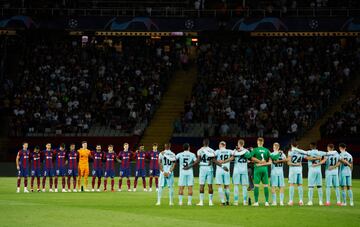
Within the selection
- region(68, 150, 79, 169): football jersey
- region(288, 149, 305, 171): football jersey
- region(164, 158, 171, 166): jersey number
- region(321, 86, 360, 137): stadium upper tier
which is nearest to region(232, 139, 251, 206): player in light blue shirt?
region(288, 149, 305, 171): football jersey

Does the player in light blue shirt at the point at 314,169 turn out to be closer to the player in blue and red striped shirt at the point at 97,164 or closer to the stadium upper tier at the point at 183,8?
the player in blue and red striped shirt at the point at 97,164

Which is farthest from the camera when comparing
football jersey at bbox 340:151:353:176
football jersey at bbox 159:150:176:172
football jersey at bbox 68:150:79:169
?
football jersey at bbox 68:150:79:169

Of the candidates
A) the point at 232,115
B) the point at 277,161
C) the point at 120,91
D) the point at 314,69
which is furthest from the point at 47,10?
the point at 277,161

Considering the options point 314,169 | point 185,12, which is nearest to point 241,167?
point 314,169

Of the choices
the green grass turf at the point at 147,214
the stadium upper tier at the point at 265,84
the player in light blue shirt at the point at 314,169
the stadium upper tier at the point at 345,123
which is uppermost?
the stadium upper tier at the point at 265,84

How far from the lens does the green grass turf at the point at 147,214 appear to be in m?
25.5

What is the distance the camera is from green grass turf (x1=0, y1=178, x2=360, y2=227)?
25.5m

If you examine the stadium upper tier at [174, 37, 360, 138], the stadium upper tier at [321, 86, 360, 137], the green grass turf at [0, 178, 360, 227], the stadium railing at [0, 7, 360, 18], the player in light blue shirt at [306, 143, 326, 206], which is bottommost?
the green grass turf at [0, 178, 360, 227]

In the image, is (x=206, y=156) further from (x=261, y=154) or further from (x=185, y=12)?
(x=185, y=12)

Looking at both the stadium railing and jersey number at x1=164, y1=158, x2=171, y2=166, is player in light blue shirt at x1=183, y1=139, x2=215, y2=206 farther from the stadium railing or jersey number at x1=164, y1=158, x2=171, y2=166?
the stadium railing

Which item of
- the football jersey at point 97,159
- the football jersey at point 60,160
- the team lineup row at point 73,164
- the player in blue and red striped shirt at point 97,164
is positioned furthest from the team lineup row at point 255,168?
the football jersey at point 60,160

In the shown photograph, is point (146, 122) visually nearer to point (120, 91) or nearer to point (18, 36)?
point (120, 91)

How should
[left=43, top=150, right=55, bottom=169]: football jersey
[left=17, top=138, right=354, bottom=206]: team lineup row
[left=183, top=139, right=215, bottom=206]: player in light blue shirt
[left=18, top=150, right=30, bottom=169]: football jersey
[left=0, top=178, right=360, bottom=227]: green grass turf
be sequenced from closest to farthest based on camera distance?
[left=0, top=178, right=360, bottom=227]: green grass turf
[left=17, top=138, right=354, bottom=206]: team lineup row
[left=183, top=139, right=215, bottom=206]: player in light blue shirt
[left=18, top=150, right=30, bottom=169]: football jersey
[left=43, top=150, right=55, bottom=169]: football jersey

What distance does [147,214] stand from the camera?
28.2 meters
